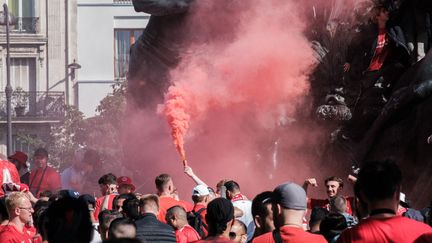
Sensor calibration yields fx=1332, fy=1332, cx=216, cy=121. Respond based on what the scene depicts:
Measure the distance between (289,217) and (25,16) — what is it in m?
48.9

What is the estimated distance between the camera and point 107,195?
13.6 metres

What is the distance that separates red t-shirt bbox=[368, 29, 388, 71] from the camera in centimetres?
1825

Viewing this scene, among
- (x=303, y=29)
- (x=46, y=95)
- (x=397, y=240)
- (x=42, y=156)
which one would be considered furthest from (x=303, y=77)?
(x=46, y=95)

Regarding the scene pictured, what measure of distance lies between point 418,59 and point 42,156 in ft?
17.5

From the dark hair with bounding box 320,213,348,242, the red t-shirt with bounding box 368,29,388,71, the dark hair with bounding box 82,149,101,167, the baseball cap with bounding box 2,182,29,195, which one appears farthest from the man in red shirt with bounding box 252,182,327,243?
the dark hair with bounding box 82,149,101,167

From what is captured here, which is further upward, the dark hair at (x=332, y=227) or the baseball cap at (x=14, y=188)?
the baseball cap at (x=14, y=188)

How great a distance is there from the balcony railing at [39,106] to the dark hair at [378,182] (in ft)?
154

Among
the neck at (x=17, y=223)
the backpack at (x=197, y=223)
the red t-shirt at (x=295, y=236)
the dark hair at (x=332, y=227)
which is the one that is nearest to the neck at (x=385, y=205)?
the red t-shirt at (x=295, y=236)

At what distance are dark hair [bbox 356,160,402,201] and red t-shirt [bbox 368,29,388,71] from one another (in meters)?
11.2

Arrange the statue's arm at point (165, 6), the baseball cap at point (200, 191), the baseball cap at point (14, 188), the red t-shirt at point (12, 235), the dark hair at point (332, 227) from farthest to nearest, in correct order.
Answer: the statue's arm at point (165, 6)
the baseball cap at point (14, 188)
the baseball cap at point (200, 191)
the red t-shirt at point (12, 235)
the dark hair at point (332, 227)

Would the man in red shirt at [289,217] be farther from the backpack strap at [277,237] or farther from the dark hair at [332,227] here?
the dark hair at [332,227]

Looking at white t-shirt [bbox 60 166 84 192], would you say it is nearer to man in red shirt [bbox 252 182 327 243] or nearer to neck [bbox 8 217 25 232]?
neck [bbox 8 217 25 232]

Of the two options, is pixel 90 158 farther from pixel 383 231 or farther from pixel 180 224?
pixel 383 231

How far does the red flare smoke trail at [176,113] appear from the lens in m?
18.7
